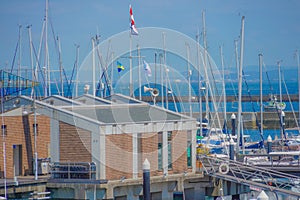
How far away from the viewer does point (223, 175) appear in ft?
145

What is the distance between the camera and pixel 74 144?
132ft

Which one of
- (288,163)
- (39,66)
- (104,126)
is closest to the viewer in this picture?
(104,126)

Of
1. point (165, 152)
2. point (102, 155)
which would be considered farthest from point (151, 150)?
point (102, 155)

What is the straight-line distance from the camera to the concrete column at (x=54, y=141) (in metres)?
40.9

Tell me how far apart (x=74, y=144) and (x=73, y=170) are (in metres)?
1.10

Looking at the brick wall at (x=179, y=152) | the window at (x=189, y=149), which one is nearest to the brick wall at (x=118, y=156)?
the brick wall at (x=179, y=152)

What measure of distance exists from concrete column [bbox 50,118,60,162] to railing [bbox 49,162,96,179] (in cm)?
43

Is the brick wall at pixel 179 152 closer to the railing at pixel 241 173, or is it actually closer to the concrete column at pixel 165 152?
the concrete column at pixel 165 152

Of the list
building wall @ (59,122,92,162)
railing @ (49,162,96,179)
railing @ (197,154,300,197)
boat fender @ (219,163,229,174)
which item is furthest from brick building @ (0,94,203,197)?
boat fender @ (219,163,229,174)

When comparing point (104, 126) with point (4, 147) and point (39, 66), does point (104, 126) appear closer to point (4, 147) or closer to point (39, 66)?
point (4, 147)

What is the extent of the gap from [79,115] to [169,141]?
482 cm

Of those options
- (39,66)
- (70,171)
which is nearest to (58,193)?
(70,171)

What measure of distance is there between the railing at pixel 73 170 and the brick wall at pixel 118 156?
0.73 m

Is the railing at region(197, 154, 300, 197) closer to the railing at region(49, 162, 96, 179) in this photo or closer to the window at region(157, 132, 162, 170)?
the window at region(157, 132, 162, 170)
